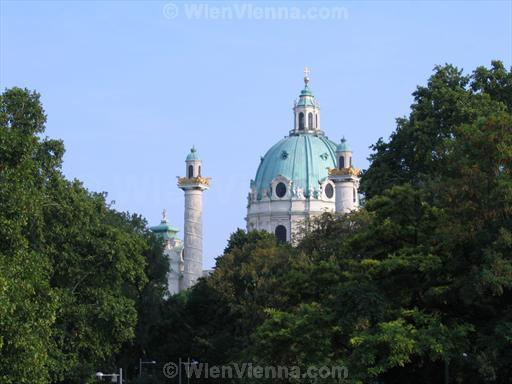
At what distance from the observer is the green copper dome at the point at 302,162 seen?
150750 mm

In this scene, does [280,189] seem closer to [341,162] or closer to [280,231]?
[280,231]

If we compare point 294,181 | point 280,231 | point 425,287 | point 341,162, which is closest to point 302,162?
point 294,181

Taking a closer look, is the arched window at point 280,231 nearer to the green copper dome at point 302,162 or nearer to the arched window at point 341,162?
the green copper dome at point 302,162

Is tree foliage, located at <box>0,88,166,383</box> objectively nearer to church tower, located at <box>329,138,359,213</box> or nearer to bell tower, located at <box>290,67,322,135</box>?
church tower, located at <box>329,138,359,213</box>

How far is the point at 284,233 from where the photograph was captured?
5886 inches

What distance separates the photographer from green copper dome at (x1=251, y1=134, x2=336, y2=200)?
15075cm

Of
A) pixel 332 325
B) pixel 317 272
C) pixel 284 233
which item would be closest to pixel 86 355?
pixel 317 272

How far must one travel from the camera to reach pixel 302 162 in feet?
498

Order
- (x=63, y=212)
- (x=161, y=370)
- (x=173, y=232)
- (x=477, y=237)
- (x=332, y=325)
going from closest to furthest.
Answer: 1. (x=477, y=237)
2. (x=332, y=325)
3. (x=63, y=212)
4. (x=161, y=370)
5. (x=173, y=232)

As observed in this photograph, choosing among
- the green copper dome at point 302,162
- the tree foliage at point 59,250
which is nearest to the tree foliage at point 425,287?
the tree foliage at point 59,250

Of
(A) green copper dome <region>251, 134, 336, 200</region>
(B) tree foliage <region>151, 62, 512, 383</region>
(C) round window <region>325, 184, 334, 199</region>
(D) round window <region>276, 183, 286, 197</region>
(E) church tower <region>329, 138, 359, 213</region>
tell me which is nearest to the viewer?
(B) tree foliage <region>151, 62, 512, 383</region>

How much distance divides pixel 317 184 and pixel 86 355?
9949cm

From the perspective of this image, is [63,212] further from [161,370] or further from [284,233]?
[284,233]

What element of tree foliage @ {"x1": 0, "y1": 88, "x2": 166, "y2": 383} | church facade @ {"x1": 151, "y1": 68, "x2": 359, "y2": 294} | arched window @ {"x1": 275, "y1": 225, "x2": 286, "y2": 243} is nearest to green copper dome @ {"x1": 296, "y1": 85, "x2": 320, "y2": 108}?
church facade @ {"x1": 151, "y1": 68, "x2": 359, "y2": 294}
